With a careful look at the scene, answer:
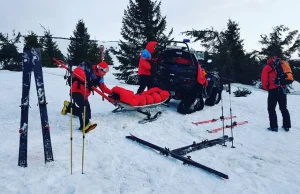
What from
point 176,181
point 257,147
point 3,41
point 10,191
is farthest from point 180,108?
point 3,41

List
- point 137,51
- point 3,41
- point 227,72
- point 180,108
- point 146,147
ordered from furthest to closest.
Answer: point 3,41
point 227,72
point 137,51
point 180,108
point 146,147

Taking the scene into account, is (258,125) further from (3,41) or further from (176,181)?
(3,41)

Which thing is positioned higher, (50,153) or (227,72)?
(227,72)

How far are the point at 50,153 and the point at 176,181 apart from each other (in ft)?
7.28

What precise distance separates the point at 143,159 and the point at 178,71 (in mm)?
4451

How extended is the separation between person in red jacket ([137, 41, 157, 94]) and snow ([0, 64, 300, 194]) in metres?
1.60

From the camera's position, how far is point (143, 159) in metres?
5.02

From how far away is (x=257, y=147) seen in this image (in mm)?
6191

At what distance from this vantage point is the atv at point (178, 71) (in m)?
8.82

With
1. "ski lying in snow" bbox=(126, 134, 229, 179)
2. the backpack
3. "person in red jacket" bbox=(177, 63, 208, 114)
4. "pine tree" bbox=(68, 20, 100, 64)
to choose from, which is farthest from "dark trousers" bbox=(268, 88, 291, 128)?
"pine tree" bbox=(68, 20, 100, 64)

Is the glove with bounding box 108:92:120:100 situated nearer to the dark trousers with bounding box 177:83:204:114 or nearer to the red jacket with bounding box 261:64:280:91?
the dark trousers with bounding box 177:83:204:114

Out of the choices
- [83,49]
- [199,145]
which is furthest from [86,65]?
[83,49]

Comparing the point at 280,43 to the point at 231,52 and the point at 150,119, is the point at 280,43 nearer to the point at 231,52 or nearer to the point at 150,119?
the point at 231,52

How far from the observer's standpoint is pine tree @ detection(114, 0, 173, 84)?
57.8 ft
